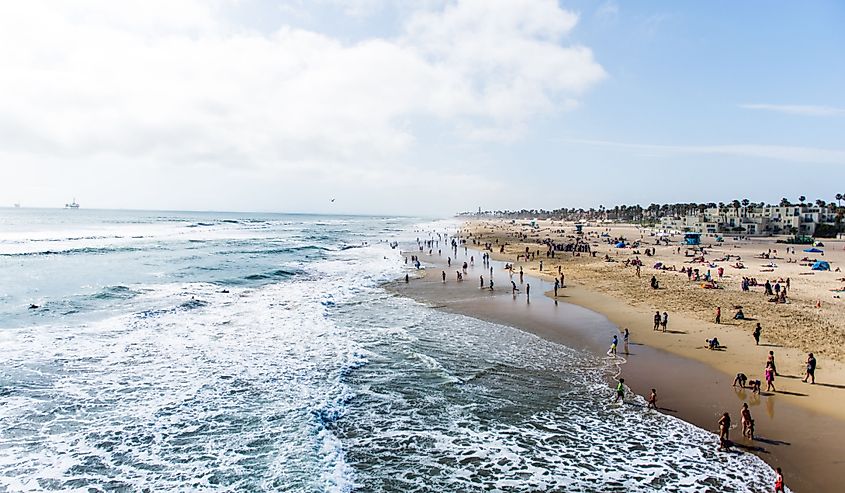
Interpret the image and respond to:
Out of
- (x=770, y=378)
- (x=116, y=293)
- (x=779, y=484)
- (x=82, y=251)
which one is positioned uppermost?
(x=82, y=251)

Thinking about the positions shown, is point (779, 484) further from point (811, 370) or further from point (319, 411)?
point (319, 411)

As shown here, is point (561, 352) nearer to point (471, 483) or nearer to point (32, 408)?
point (471, 483)

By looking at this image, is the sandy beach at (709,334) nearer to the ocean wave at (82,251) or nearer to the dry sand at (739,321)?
the dry sand at (739,321)

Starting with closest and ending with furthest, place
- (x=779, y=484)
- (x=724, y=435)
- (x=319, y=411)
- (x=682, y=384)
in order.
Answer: (x=779, y=484) → (x=724, y=435) → (x=319, y=411) → (x=682, y=384)

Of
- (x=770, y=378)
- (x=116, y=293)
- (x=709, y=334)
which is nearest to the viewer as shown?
(x=770, y=378)

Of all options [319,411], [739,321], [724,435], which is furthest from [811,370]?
[319,411]

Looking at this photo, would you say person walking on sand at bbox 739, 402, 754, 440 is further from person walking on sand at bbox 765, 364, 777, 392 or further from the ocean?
person walking on sand at bbox 765, 364, 777, 392

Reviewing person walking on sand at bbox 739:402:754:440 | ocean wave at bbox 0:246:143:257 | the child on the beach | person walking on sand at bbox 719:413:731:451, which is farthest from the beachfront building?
ocean wave at bbox 0:246:143:257
